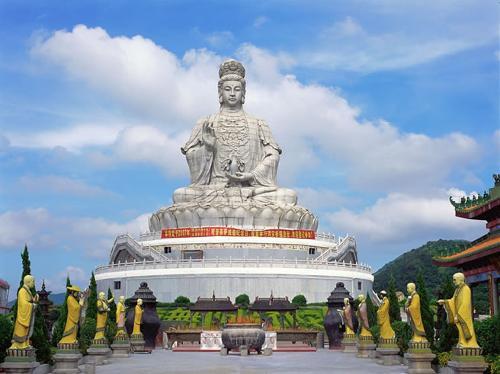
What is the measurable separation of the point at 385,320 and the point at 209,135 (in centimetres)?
3416

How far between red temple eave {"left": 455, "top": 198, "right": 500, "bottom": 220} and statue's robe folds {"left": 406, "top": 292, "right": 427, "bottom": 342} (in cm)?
969

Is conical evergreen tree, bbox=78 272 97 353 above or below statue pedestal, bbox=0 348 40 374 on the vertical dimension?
above

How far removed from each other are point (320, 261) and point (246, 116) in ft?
54.2

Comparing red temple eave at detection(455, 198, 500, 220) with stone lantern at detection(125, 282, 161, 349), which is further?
stone lantern at detection(125, 282, 161, 349)

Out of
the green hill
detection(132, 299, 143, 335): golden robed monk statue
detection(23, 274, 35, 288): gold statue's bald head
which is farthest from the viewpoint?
the green hill

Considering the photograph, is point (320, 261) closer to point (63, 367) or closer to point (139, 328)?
point (139, 328)

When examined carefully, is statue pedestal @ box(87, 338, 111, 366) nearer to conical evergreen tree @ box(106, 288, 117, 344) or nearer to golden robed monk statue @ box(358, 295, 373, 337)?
conical evergreen tree @ box(106, 288, 117, 344)

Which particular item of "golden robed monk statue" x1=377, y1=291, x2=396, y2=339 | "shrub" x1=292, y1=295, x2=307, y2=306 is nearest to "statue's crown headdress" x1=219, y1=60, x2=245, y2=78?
"shrub" x1=292, y1=295, x2=307, y2=306

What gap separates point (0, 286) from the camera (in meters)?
46.2

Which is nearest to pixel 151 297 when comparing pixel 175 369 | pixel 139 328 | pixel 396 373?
pixel 139 328

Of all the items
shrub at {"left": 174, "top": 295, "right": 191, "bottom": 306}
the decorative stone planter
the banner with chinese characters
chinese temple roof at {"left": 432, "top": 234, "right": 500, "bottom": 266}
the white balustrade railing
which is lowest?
the decorative stone planter

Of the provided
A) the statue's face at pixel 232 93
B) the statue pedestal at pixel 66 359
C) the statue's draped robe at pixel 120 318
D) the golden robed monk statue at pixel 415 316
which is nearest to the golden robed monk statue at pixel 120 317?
the statue's draped robe at pixel 120 318

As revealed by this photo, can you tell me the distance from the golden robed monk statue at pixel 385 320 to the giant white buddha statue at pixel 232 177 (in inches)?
1132

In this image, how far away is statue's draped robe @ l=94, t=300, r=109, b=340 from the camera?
2073 cm
